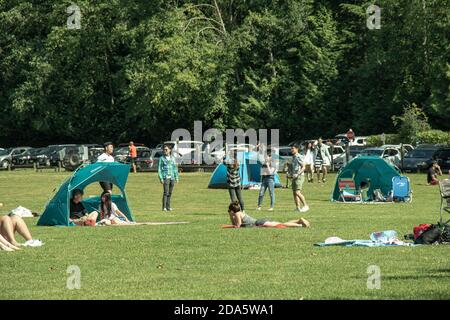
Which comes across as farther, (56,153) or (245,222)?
(56,153)

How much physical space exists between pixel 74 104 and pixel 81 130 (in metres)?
2.27

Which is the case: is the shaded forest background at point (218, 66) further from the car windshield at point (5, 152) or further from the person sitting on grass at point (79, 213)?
the person sitting on grass at point (79, 213)

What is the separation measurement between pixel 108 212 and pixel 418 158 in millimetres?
34575

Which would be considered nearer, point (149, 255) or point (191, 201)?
point (149, 255)

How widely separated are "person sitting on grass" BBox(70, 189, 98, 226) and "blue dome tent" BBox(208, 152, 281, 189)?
65.6 feet

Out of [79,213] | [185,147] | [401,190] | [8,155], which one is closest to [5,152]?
[8,155]

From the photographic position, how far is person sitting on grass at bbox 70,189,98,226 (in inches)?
1022

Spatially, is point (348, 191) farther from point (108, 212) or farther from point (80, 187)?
point (108, 212)

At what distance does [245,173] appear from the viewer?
156 feet

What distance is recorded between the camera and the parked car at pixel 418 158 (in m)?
58.2

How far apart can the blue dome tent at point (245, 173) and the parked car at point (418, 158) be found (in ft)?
42.2

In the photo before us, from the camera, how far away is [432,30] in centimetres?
6794
